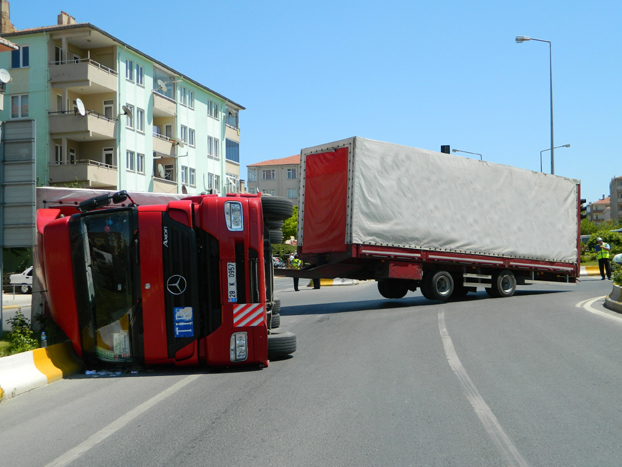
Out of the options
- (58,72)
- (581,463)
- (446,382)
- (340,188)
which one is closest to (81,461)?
(581,463)

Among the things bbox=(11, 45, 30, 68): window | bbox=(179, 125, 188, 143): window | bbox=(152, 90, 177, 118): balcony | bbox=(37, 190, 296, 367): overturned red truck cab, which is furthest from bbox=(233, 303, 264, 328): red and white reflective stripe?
bbox=(179, 125, 188, 143): window

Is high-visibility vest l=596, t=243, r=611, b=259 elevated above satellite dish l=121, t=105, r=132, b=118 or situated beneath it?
situated beneath

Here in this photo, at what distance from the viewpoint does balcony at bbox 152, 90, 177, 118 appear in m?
44.5

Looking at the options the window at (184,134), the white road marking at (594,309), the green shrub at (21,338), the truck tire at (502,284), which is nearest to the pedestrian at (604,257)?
the white road marking at (594,309)

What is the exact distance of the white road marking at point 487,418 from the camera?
4680mm

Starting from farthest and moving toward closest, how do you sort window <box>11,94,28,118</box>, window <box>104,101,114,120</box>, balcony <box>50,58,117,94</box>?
window <box>104,101,114,120</box>
window <box>11,94,28,118</box>
balcony <box>50,58,117,94</box>

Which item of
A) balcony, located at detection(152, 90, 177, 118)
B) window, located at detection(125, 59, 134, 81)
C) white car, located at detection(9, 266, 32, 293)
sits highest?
window, located at detection(125, 59, 134, 81)

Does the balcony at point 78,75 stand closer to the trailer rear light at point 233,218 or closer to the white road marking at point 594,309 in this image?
the white road marking at point 594,309

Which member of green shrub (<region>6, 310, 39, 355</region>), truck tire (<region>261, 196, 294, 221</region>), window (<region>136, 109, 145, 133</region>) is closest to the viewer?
green shrub (<region>6, 310, 39, 355</region>)

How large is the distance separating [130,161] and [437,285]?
90.9ft

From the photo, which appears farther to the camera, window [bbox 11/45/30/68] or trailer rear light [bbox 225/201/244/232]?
window [bbox 11/45/30/68]

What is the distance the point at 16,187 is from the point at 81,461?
5.82 m

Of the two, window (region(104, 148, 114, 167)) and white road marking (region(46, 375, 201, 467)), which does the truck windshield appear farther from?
window (region(104, 148, 114, 167))

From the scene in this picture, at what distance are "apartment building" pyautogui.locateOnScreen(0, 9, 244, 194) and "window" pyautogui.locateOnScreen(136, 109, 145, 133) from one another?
0.07m
